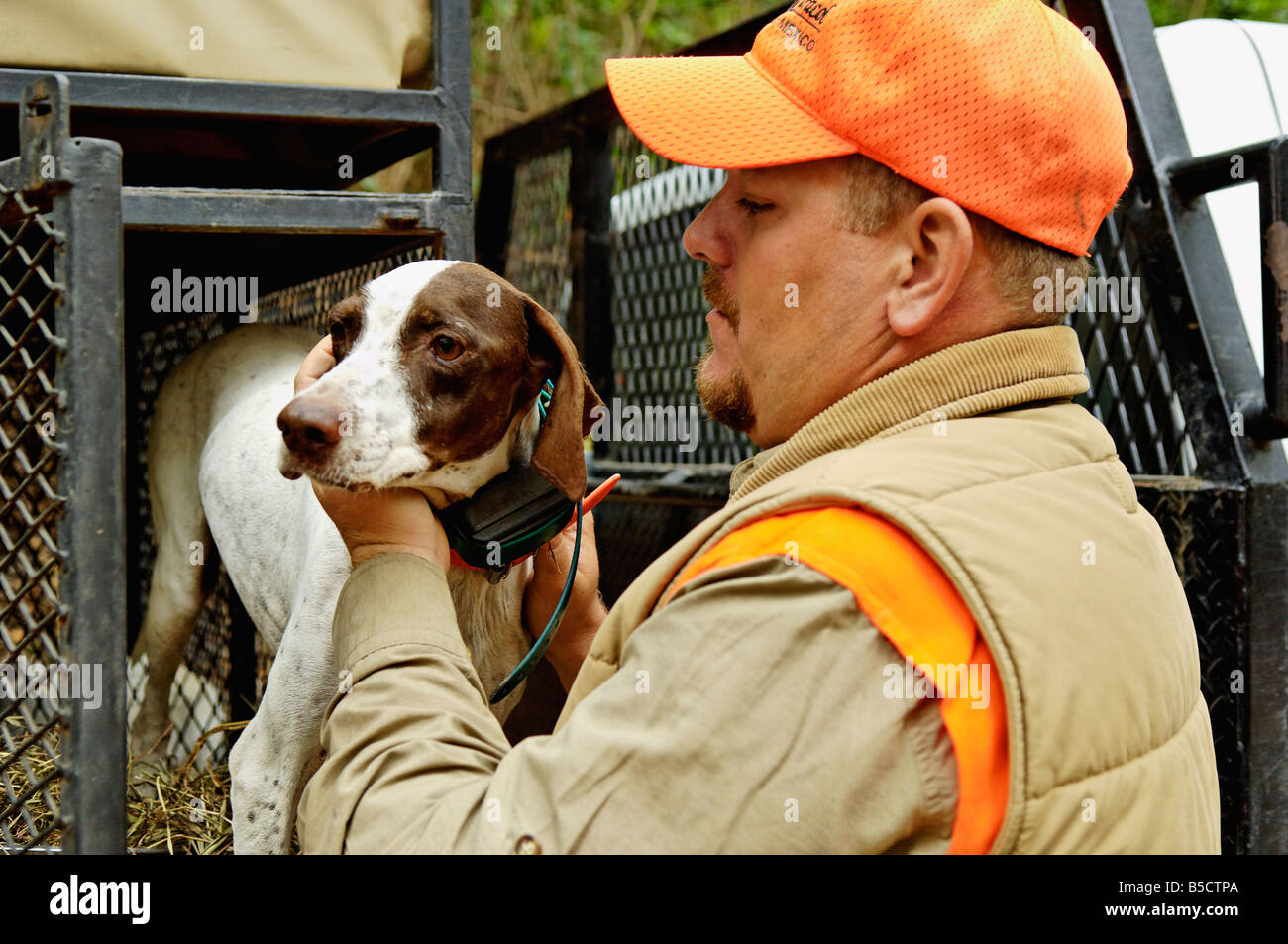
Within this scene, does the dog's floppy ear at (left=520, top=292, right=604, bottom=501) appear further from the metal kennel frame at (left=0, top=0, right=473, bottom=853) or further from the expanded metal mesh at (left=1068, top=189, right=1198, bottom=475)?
the expanded metal mesh at (left=1068, top=189, right=1198, bottom=475)

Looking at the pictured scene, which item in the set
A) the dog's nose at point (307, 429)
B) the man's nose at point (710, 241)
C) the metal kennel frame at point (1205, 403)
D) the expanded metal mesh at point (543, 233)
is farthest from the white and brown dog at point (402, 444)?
the expanded metal mesh at point (543, 233)

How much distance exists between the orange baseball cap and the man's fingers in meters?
0.83

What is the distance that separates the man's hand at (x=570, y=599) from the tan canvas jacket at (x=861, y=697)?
82 cm

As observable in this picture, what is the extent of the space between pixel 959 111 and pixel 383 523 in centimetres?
84

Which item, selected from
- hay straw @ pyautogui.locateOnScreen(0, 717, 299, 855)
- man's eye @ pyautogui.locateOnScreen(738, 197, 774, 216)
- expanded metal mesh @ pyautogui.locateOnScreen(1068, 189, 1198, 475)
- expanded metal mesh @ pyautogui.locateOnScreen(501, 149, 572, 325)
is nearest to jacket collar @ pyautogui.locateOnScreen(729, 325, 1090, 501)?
man's eye @ pyautogui.locateOnScreen(738, 197, 774, 216)

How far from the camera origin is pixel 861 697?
3.21 feet

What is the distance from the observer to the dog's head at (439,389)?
1.74 meters

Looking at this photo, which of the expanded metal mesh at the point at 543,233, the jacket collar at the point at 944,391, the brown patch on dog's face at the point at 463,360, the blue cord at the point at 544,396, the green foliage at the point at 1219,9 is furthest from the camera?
the green foliage at the point at 1219,9

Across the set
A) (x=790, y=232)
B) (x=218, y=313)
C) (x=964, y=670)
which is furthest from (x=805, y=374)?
(x=218, y=313)

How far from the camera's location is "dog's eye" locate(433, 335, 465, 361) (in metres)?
1.91

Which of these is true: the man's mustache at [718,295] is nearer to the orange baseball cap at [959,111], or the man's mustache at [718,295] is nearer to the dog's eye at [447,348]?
the orange baseball cap at [959,111]

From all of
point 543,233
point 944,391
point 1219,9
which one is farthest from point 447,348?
point 1219,9

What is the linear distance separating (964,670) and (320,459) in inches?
39.8

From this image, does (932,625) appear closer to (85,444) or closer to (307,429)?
(85,444)
